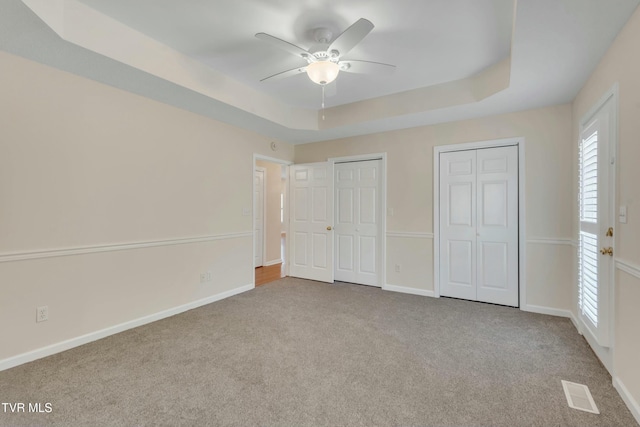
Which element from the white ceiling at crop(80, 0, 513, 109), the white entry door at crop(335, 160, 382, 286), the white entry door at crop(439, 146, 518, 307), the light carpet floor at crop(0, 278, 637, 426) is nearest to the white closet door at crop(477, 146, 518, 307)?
the white entry door at crop(439, 146, 518, 307)

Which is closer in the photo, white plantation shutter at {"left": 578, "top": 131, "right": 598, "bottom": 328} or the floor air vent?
the floor air vent

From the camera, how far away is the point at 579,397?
6.16ft

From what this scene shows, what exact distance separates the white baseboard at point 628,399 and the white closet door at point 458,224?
1.90m

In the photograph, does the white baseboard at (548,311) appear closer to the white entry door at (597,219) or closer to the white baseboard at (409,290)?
the white entry door at (597,219)

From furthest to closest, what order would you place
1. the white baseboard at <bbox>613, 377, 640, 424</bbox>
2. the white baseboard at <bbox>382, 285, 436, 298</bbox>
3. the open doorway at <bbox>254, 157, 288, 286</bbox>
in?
the open doorway at <bbox>254, 157, 288, 286</bbox> → the white baseboard at <bbox>382, 285, 436, 298</bbox> → the white baseboard at <bbox>613, 377, 640, 424</bbox>

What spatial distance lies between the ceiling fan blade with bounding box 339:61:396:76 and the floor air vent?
2660 millimetres

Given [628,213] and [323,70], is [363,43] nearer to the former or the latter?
[323,70]

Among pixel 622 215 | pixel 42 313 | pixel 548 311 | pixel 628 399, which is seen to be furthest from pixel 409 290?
pixel 42 313

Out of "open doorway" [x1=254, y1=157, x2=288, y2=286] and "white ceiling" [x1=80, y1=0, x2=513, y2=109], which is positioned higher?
"white ceiling" [x1=80, y1=0, x2=513, y2=109]

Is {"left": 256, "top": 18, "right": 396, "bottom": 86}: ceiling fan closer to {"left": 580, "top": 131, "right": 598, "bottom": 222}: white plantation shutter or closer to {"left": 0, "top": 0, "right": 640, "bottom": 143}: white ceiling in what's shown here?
{"left": 0, "top": 0, "right": 640, "bottom": 143}: white ceiling

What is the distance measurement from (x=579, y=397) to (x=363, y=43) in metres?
3.07

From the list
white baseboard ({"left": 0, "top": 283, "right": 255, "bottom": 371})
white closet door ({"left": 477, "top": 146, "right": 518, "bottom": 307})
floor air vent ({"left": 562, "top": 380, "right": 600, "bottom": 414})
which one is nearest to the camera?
floor air vent ({"left": 562, "top": 380, "right": 600, "bottom": 414})

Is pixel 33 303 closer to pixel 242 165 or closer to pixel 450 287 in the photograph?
pixel 242 165

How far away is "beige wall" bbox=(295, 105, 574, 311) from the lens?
3.29 m
